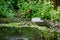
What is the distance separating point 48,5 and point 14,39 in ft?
25.2

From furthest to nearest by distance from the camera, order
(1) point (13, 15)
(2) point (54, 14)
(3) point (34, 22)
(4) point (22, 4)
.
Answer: (4) point (22, 4) → (1) point (13, 15) → (2) point (54, 14) → (3) point (34, 22)

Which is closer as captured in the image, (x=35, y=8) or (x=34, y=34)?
(x=34, y=34)

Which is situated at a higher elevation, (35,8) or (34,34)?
(35,8)

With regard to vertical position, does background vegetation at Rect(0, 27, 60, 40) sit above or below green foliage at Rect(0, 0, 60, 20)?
below

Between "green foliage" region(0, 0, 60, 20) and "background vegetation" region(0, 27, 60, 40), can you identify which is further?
"green foliage" region(0, 0, 60, 20)

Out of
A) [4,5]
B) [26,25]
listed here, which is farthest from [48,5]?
[26,25]

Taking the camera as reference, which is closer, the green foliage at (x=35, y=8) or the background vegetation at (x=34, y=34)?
the background vegetation at (x=34, y=34)

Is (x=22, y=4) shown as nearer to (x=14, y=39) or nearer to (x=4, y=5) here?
(x=4, y=5)

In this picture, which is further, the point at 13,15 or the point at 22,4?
the point at 22,4

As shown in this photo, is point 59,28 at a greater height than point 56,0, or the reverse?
point 56,0

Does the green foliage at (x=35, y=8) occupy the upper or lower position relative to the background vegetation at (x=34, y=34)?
upper

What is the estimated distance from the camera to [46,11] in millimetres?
14898

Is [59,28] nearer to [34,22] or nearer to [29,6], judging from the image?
[34,22]

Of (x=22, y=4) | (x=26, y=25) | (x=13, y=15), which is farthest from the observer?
(x=22, y=4)
